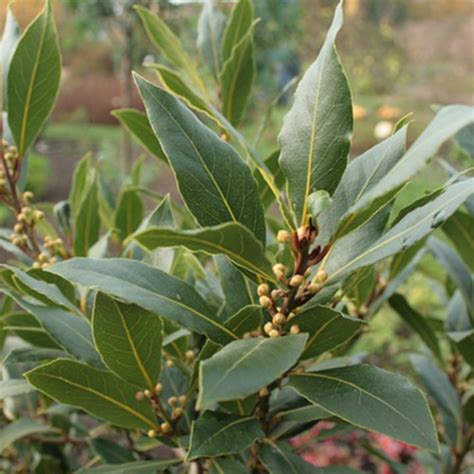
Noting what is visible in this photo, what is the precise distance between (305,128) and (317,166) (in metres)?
0.04

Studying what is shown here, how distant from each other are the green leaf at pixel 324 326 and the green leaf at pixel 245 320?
0.04 meters

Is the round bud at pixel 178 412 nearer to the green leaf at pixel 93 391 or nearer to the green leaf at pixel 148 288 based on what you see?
the green leaf at pixel 93 391

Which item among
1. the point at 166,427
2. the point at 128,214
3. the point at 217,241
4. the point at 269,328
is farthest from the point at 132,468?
the point at 128,214

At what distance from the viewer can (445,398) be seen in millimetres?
1175

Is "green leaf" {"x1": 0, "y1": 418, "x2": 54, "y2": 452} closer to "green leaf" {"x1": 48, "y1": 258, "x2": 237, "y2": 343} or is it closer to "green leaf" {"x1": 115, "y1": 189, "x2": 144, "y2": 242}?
"green leaf" {"x1": 115, "y1": 189, "x2": 144, "y2": 242}

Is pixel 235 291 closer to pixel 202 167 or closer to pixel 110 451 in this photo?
pixel 202 167

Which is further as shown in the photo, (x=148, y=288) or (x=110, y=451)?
(x=110, y=451)

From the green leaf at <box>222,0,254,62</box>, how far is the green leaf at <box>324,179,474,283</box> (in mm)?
491

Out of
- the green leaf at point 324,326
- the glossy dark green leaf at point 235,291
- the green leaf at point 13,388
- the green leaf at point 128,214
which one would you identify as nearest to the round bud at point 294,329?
the green leaf at point 324,326

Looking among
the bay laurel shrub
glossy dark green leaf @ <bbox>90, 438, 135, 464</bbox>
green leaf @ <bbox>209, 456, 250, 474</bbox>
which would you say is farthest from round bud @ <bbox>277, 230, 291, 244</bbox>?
glossy dark green leaf @ <bbox>90, 438, 135, 464</bbox>

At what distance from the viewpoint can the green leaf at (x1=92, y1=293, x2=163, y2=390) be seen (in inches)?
26.5

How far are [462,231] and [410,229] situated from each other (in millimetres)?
388

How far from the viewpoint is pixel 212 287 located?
0.89 metres

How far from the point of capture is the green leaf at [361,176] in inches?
25.7
